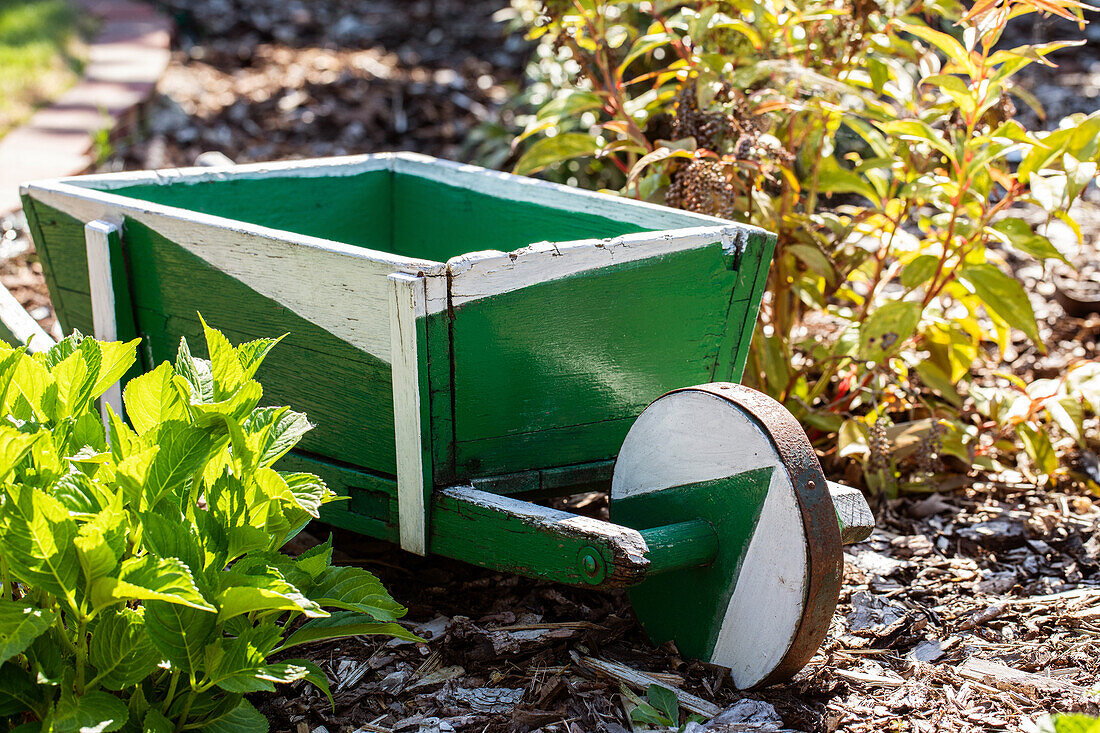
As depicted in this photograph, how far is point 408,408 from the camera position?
173 centimetres

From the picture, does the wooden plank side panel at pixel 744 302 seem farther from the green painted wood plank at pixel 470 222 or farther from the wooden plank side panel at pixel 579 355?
the green painted wood plank at pixel 470 222

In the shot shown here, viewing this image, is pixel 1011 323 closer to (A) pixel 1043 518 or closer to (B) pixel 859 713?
(A) pixel 1043 518

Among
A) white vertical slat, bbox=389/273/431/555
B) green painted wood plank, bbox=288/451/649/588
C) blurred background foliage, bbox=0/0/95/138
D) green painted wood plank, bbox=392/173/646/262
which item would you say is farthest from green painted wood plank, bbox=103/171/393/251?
blurred background foliage, bbox=0/0/95/138

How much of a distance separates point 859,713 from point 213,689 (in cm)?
97

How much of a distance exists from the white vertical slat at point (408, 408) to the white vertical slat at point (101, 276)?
25.7 inches

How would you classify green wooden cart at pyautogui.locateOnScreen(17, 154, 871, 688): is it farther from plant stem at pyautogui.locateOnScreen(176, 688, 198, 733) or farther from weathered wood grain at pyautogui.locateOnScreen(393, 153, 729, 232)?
plant stem at pyautogui.locateOnScreen(176, 688, 198, 733)

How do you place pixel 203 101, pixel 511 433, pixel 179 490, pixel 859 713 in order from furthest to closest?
pixel 203 101 < pixel 511 433 < pixel 859 713 < pixel 179 490

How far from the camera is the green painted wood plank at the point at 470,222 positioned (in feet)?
7.30

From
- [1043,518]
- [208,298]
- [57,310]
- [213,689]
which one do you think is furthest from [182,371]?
[1043,518]

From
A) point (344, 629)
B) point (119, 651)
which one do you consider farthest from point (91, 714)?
point (344, 629)

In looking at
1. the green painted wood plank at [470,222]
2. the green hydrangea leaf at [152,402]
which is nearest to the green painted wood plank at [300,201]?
the green painted wood plank at [470,222]

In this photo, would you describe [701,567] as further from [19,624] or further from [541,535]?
[19,624]

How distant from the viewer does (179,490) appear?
1.36 meters

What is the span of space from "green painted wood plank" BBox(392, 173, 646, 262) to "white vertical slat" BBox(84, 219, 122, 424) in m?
0.75
